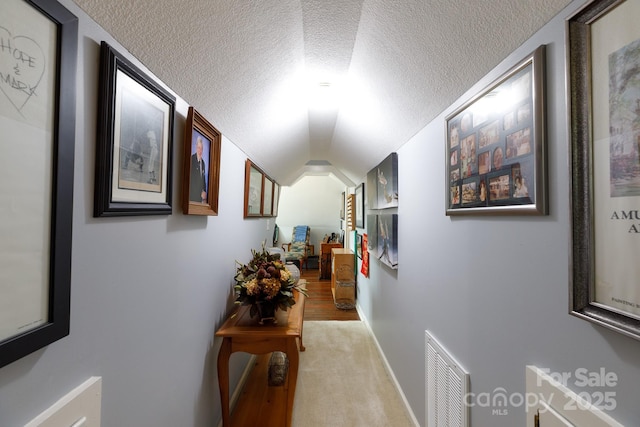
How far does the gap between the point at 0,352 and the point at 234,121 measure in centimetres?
138

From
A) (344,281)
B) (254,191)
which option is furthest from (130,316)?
(344,281)

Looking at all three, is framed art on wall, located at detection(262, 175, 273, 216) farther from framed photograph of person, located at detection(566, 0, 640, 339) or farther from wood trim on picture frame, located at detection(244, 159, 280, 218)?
framed photograph of person, located at detection(566, 0, 640, 339)

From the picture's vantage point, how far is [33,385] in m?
0.54

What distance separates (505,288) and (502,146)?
501 millimetres

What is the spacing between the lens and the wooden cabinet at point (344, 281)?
13.5 ft

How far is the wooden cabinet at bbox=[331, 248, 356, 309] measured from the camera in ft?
13.5

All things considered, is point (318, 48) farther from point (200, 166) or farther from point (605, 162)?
point (605, 162)

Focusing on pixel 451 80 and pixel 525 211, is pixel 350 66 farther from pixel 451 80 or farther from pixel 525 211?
pixel 525 211

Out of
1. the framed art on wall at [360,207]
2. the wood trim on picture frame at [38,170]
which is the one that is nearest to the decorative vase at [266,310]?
the wood trim on picture frame at [38,170]

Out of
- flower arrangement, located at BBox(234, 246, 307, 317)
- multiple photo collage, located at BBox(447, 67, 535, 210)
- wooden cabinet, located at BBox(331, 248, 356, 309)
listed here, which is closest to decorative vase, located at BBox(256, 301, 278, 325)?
flower arrangement, located at BBox(234, 246, 307, 317)

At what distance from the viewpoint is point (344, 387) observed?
2.16m

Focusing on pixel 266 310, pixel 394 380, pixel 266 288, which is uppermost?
pixel 266 288

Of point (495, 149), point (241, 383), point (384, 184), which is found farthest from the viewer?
point (384, 184)

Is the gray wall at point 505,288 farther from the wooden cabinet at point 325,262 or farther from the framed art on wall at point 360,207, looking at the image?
the wooden cabinet at point 325,262
